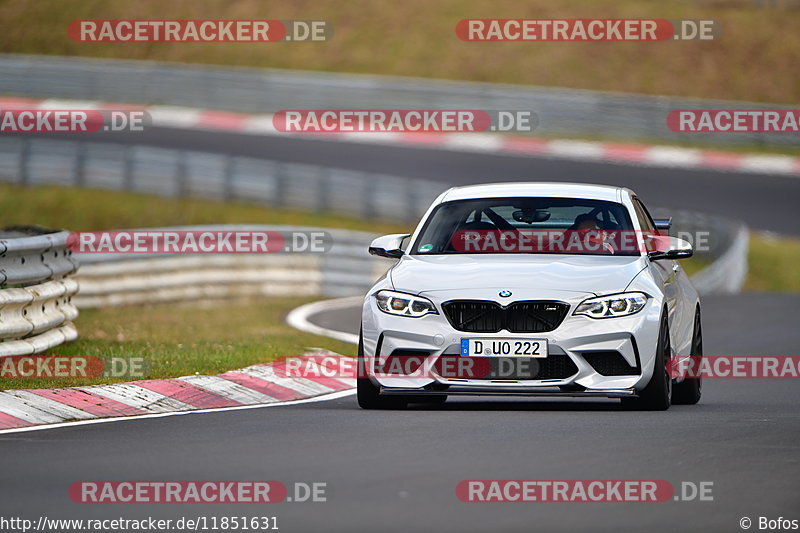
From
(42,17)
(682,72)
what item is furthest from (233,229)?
(42,17)

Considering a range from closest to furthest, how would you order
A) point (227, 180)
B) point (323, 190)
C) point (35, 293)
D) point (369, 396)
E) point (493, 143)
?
point (369, 396) < point (35, 293) < point (227, 180) < point (323, 190) < point (493, 143)

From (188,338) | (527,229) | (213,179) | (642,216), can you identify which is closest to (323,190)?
(213,179)

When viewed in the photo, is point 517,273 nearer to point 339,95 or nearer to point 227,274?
point 227,274

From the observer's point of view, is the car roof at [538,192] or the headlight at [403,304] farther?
the car roof at [538,192]

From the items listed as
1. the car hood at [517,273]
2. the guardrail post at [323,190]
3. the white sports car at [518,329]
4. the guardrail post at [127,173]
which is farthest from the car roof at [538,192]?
the guardrail post at [127,173]

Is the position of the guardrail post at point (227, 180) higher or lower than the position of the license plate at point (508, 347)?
higher

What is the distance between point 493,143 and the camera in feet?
125

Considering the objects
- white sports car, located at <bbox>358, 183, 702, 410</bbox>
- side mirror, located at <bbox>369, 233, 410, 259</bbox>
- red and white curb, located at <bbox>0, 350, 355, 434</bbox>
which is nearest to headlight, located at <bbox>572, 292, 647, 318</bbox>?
white sports car, located at <bbox>358, 183, 702, 410</bbox>

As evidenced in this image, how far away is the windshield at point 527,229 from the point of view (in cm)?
1115

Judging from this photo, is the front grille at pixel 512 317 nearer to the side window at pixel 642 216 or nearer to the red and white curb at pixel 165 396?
the side window at pixel 642 216

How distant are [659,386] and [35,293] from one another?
16.3ft

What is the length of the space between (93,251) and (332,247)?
4267 millimetres

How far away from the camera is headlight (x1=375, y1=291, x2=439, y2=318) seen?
403 inches

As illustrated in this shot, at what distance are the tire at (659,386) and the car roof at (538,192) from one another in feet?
4.20
